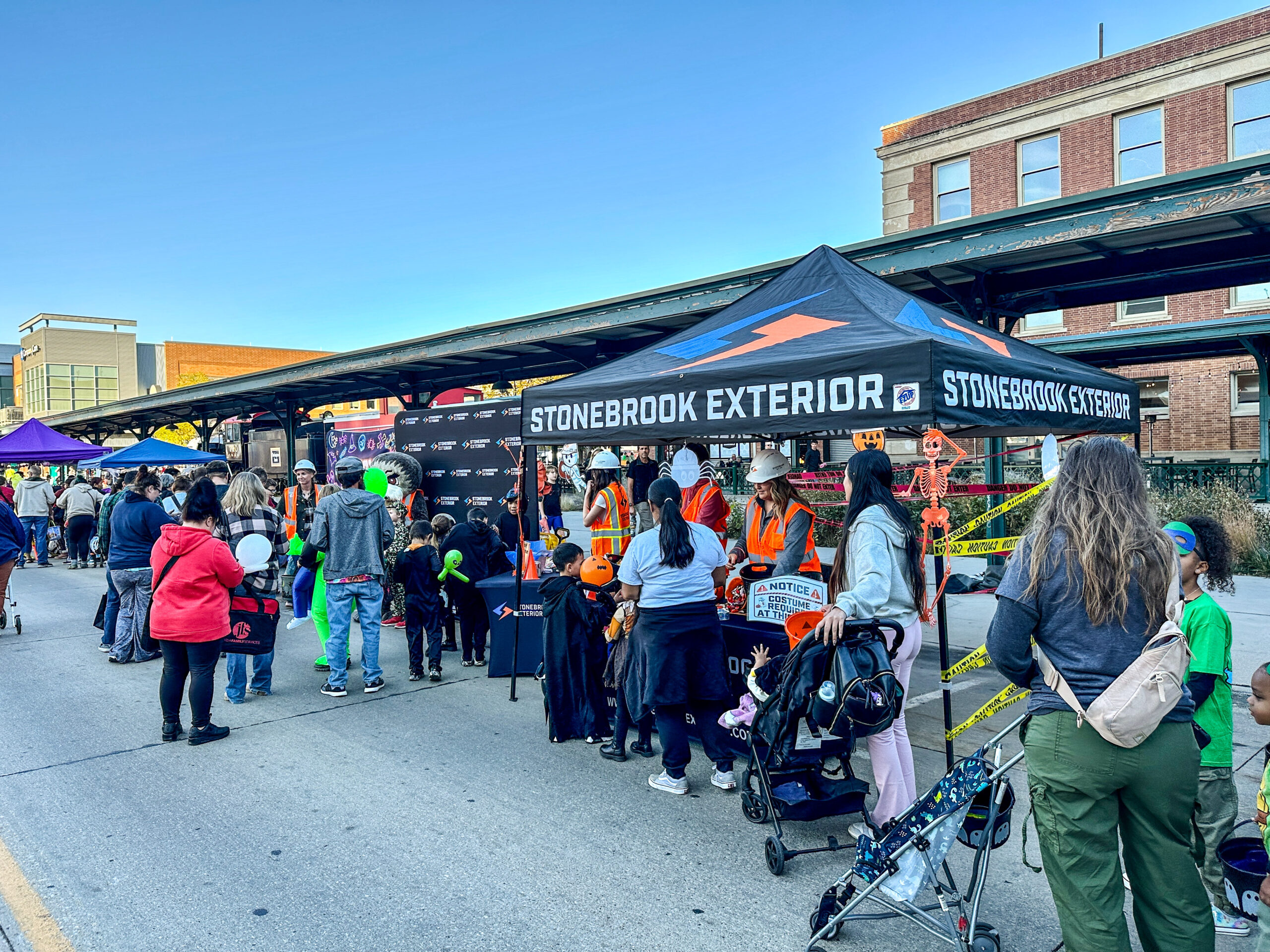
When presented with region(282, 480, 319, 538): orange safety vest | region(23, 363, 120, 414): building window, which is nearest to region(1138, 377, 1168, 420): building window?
region(282, 480, 319, 538): orange safety vest

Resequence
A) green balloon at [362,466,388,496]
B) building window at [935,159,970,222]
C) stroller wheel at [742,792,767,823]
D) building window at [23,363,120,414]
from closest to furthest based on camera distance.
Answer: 1. stroller wheel at [742,792,767,823]
2. green balloon at [362,466,388,496]
3. building window at [935,159,970,222]
4. building window at [23,363,120,414]

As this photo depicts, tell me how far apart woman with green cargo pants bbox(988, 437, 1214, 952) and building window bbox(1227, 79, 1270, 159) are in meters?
24.9

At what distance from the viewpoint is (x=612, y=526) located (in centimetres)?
826

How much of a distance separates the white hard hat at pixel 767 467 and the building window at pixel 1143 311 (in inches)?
890

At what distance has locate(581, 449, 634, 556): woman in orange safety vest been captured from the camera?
26.7ft

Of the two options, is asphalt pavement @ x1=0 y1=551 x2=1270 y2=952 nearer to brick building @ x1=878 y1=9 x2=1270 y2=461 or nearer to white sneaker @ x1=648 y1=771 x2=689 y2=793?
white sneaker @ x1=648 y1=771 x2=689 y2=793

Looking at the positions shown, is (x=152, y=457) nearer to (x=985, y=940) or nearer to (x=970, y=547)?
(x=970, y=547)

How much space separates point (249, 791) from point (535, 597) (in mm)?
2801

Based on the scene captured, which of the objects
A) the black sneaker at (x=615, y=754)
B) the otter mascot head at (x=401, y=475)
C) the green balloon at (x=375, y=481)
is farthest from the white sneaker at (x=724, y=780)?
the otter mascot head at (x=401, y=475)

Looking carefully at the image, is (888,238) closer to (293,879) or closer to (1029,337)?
(293,879)

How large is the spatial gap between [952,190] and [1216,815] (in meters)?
26.6

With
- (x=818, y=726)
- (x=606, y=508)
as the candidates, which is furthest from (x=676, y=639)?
(x=606, y=508)

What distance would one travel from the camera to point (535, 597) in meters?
7.29

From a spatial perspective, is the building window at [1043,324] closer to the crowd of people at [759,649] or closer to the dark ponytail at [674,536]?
the crowd of people at [759,649]
